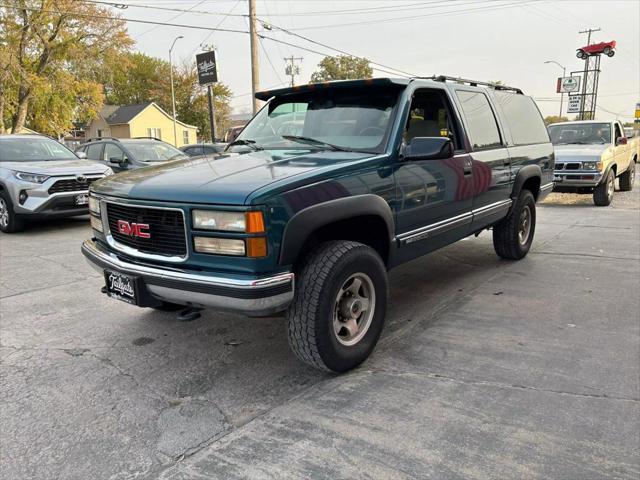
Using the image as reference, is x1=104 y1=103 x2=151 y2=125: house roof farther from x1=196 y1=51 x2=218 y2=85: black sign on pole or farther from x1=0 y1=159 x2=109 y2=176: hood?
x1=0 y1=159 x2=109 y2=176: hood

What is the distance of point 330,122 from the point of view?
382cm

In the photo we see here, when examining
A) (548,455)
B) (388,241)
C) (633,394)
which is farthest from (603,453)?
(388,241)

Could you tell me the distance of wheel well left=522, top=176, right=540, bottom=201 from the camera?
5.89m

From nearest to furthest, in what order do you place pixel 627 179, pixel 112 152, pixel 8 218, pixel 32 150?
pixel 8 218 → pixel 32 150 → pixel 112 152 → pixel 627 179

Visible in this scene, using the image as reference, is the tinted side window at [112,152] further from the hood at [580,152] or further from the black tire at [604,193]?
the black tire at [604,193]

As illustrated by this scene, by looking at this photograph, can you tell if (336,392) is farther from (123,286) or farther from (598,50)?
(598,50)

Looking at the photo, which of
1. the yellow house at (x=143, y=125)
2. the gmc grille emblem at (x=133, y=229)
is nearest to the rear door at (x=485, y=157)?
the gmc grille emblem at (x=133, y=229)

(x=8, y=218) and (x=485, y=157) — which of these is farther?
(x=8, y=218)

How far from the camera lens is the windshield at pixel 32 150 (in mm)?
8711

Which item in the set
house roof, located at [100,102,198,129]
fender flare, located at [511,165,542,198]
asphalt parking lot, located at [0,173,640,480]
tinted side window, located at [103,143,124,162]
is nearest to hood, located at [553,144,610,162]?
fender flare, located at [511,165,542,198]

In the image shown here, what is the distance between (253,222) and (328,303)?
26.6 inches

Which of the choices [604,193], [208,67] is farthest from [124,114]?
[604,193]

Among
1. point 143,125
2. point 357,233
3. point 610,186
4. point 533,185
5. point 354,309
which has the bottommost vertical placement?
point 354,309

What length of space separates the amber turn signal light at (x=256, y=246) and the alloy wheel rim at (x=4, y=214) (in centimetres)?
734
